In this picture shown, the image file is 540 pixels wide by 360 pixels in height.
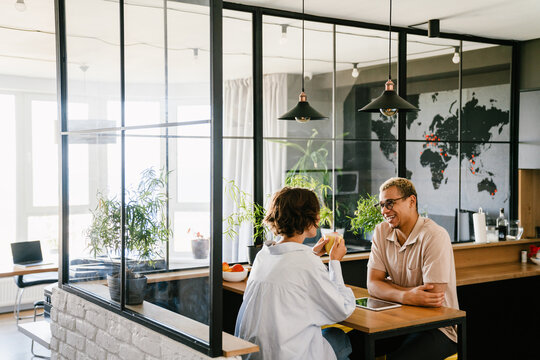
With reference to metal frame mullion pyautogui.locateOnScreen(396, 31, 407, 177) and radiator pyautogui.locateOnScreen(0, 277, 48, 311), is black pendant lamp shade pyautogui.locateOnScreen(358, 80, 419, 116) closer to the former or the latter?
metal frame mullion pyautogui.locateOnScreen(396, 31, 407, 177)

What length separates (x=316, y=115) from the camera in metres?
3.94

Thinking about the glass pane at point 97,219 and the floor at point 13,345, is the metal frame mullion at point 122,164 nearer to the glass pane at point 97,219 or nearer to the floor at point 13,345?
the glass pane at point 97,219

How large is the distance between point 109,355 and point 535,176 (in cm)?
447

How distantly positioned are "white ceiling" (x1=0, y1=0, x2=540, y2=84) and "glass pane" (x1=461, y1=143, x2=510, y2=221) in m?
0.98

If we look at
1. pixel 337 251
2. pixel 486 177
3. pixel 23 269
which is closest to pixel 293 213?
pixel 337 251

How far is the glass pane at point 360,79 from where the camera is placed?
5027 mm

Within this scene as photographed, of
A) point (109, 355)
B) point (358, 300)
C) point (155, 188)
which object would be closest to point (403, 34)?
point (358, 300)

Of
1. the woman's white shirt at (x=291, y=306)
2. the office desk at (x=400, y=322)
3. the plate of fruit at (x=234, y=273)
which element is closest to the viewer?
the woman's white shirt at (x=291, y=306)

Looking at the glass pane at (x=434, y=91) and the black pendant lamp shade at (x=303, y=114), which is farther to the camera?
the glass pane at (x=434, y=91)

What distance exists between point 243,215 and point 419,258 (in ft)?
5.01

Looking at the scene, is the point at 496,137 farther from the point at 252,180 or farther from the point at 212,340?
the point at 212,340

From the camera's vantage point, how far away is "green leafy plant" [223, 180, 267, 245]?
4.39 m

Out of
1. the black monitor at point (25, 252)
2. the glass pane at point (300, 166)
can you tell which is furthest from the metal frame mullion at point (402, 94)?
the black monitor at point (25, 252)

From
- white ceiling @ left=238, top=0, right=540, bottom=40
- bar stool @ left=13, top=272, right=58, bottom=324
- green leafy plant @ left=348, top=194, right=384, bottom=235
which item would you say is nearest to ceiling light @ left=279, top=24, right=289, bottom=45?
white ceiling @ left=238, top=0, right=540, bottom=40
